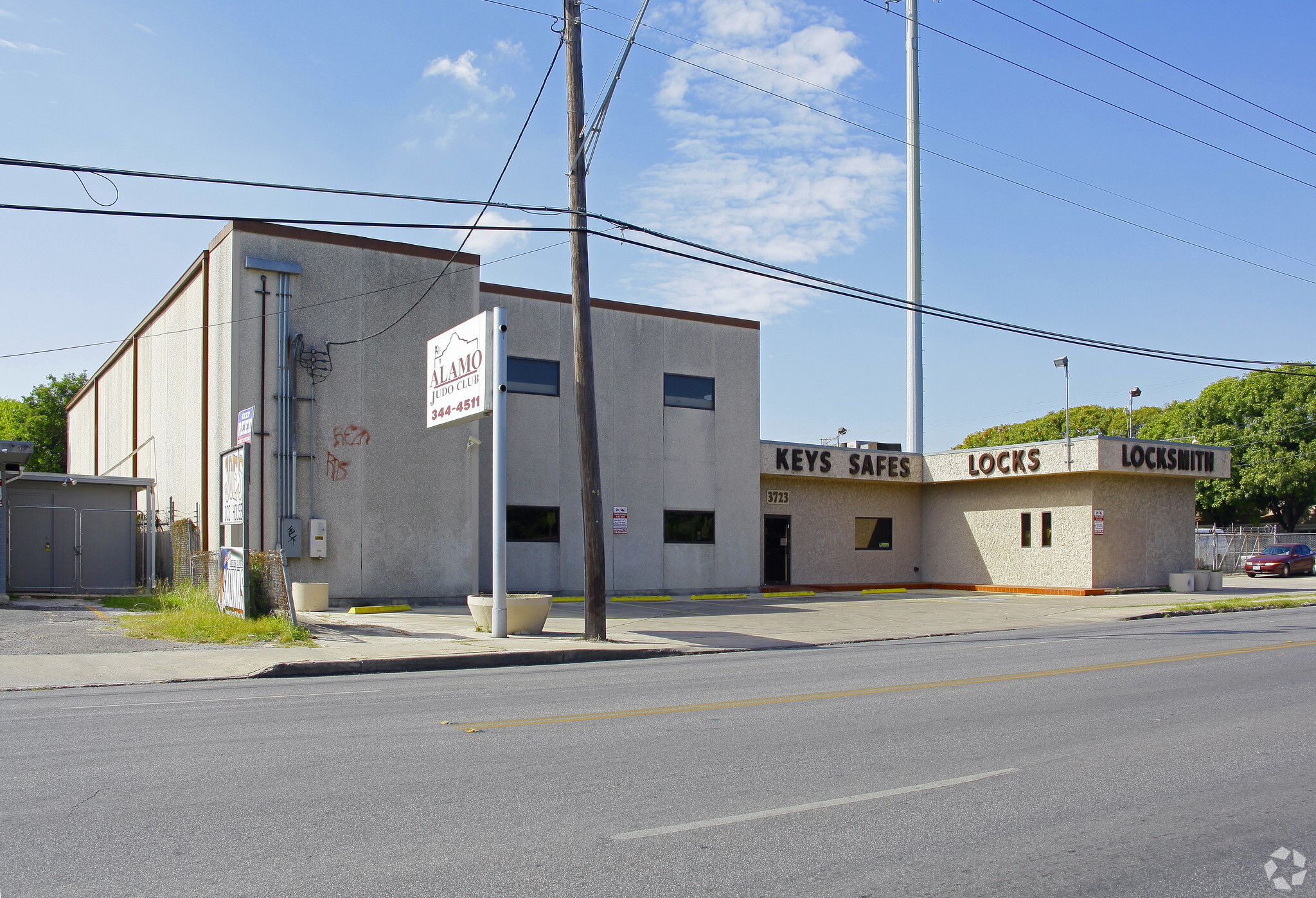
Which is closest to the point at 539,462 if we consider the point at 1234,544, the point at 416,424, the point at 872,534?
the point at 416,424

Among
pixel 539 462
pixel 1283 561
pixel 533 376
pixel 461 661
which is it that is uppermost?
pixel 533 376

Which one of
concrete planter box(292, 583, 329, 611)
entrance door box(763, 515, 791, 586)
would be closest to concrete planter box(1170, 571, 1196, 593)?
entrance door box(763, 515, 791, 586)

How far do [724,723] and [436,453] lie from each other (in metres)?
14.9

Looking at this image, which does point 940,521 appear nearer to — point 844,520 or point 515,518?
point 844,520

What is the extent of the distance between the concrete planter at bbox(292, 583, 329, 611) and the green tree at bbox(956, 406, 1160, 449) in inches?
2597

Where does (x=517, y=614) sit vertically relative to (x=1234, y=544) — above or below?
above

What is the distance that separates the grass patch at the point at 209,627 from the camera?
14.6 meters

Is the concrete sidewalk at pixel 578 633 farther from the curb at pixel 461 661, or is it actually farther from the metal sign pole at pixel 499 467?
the metal sign pole at pixel 499 467

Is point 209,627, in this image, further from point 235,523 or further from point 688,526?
point 688,526

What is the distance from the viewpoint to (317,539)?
2031 centimetres

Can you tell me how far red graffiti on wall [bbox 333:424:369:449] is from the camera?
20938mm

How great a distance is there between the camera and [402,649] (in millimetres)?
14031

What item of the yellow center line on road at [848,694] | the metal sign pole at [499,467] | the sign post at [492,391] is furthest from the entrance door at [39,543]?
the yellow center line on road at [848,694]

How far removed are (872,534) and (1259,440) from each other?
40.9 m
